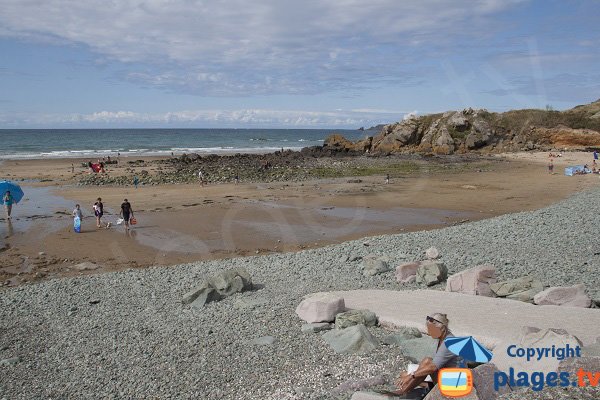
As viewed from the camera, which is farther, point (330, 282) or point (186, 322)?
point (330, 282)

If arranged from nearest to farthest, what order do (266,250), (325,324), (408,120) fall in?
(325,324) → (266,250) → (408,120)

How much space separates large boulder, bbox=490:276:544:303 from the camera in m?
9.16

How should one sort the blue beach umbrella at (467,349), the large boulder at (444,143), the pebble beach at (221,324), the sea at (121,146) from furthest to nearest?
1. the sea at (121,146)
2. the large boulder at (444,143)
3. the pebble beach at (221,324)
4. the blue beach umbrella at (467,349)

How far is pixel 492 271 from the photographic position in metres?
10.0

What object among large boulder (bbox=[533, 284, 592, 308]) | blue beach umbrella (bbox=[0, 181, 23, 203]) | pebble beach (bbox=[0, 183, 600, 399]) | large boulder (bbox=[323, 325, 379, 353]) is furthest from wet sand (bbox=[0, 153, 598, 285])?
large boulder (bbox=[533, 284, 592, 308])

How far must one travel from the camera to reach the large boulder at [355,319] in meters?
8.31

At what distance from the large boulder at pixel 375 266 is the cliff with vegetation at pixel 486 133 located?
45.9m

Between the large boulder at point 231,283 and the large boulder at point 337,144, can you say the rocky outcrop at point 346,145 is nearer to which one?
the large boulder at point 337,144

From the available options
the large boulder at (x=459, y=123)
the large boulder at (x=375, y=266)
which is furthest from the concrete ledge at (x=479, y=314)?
the large boulder at (x=459, y=123)

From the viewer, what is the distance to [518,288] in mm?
9438

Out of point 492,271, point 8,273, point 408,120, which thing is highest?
point 408,120

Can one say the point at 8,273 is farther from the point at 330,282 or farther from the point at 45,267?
the point at 330,282

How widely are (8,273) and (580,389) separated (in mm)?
14377

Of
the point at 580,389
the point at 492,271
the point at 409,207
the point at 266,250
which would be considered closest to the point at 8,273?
the point at 266,250
